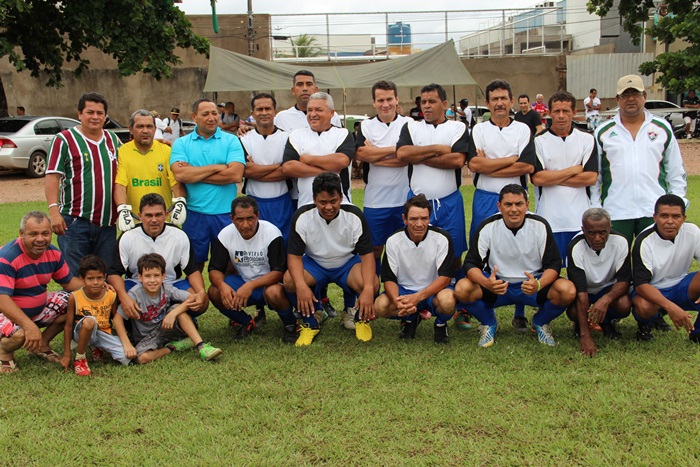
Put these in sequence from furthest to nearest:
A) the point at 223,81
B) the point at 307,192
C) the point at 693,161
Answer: the point at 693,161, the point at 223,81, the point at 307,192

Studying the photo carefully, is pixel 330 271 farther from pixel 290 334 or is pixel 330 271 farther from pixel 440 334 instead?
pixel 440 334

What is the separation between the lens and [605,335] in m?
5.20

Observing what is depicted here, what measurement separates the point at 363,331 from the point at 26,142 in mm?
14704

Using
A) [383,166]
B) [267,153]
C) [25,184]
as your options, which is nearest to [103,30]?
[25,184]

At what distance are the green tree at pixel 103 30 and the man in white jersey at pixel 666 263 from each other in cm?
1447

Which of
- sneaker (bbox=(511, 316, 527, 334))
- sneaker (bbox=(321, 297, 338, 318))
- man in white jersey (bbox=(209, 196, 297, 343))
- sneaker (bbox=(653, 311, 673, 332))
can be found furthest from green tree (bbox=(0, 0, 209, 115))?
sneaker (bbox=(653, 311, 673, 332))

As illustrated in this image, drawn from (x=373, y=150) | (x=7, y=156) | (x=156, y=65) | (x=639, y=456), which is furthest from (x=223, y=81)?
(x=639, y=456)

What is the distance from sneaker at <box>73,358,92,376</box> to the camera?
470 cm

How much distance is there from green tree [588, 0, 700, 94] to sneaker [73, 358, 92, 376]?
57.9 feet

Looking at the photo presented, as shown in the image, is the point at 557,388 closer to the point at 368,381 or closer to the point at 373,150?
the point at 368,381

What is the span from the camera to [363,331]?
5.36 meters

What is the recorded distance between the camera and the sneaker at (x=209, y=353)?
4863 mm

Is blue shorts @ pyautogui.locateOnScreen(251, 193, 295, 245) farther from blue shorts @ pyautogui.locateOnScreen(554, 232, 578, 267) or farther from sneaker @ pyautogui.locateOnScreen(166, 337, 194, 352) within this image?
blue shorts @ pyautogui.locateOnScreen(554, 232, 578, 267)

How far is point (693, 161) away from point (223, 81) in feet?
42.2
